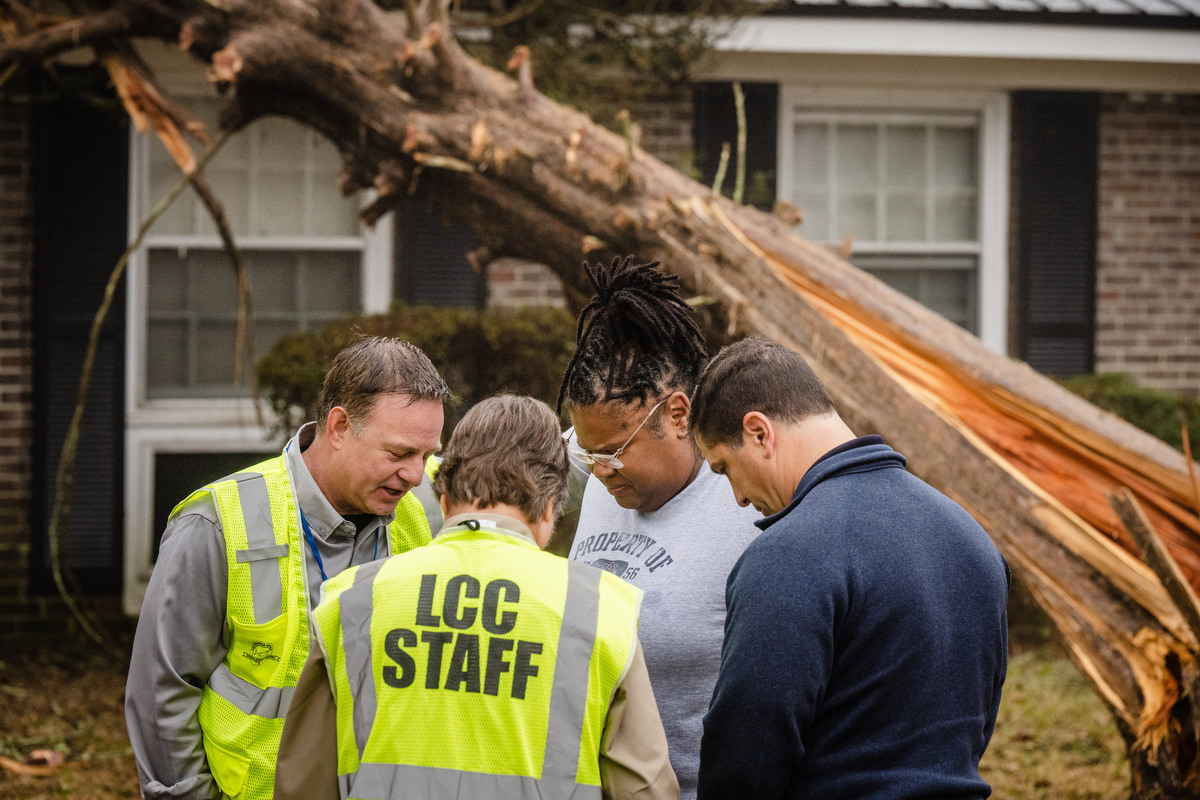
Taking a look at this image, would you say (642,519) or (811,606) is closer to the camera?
(811,606)

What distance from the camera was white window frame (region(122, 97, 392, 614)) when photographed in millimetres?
6312

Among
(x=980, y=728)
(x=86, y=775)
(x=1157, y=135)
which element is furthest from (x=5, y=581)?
(x=1157, y=135)

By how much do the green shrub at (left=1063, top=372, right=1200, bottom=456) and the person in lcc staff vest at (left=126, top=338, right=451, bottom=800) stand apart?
17.1 feet

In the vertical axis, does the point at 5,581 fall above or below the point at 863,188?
below

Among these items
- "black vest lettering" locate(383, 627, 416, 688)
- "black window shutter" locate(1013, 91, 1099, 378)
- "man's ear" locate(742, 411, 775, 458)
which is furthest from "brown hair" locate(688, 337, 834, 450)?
"black window shutter" locate(1013, 91, 1099, 378)

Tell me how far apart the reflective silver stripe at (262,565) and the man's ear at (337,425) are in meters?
0.20

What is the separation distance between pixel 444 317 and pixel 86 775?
2792 millimetres

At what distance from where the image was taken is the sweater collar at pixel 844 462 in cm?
171

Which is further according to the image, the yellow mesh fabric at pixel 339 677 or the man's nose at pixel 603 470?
the man's nose at pixel 603 470

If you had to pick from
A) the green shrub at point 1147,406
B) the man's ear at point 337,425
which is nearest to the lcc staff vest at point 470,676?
the man's ear at point 337,425

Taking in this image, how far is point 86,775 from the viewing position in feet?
14.3

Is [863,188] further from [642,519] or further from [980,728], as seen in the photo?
[980,728]

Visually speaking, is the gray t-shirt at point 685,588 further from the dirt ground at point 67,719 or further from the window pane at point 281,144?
the window pane at point 281,144

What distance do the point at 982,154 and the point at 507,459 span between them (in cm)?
627
